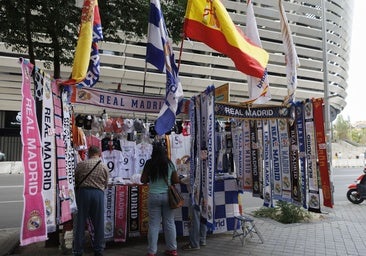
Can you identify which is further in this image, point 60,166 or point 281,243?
point 281,243

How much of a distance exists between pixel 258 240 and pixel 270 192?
94cm

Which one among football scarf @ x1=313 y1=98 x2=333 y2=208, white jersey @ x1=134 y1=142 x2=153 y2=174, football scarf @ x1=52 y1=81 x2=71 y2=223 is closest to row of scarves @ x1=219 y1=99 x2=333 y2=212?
football scarf @ x1=313 y1=98 x2=333 y2=208

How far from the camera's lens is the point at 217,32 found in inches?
233

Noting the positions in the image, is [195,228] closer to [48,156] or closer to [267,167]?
[267,167]

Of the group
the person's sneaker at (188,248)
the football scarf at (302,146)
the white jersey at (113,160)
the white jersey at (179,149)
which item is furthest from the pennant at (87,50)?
the football scarf at (302,146)

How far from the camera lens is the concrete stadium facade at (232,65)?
33.6 m

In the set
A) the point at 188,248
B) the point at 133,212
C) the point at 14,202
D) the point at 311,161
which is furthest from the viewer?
the point at 14,202

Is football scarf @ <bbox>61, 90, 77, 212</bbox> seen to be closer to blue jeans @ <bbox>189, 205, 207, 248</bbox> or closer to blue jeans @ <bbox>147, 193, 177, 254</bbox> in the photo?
blue jeans @ <bbox>147, 193, 177, 254</bbox>

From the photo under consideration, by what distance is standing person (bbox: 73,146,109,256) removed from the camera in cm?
553

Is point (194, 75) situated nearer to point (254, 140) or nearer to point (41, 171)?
point (254, 140)

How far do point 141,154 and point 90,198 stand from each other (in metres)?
2.43

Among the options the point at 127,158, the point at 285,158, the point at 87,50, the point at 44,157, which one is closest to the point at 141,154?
the point at 127,158

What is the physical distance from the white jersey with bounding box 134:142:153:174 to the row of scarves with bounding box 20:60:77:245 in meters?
2.46

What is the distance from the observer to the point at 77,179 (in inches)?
220
